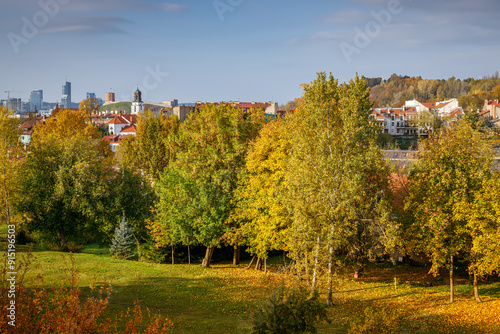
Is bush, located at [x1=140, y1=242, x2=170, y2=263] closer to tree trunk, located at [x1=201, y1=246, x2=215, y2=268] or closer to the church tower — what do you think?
tree trunk, located at [x1=201, y1=246, x2=215, y2=268]

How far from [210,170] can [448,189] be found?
48.2ft

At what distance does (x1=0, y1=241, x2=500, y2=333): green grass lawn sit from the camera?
755 inches

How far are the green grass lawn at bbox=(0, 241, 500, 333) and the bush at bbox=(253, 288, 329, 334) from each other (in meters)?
3.61

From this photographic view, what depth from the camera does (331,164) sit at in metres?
21.5

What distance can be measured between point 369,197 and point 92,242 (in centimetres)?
2946

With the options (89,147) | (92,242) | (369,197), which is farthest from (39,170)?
(369,197)

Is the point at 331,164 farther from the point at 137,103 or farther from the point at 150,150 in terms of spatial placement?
the point at 137,103

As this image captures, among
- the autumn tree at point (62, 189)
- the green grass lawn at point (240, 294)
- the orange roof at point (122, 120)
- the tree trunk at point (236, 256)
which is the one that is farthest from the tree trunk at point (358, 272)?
the orange roof at point (122, 120)

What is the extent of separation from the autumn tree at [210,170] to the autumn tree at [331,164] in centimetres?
678

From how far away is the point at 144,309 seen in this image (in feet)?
64.4

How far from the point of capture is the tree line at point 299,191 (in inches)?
860

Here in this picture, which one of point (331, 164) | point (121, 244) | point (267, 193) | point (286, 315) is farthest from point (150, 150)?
point (286, 315)

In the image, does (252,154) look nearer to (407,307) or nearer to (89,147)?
(407,307)

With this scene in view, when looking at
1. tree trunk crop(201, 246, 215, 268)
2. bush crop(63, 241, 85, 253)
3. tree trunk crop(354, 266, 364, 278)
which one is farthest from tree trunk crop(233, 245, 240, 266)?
bush crop(63, 241, 85, 253)
